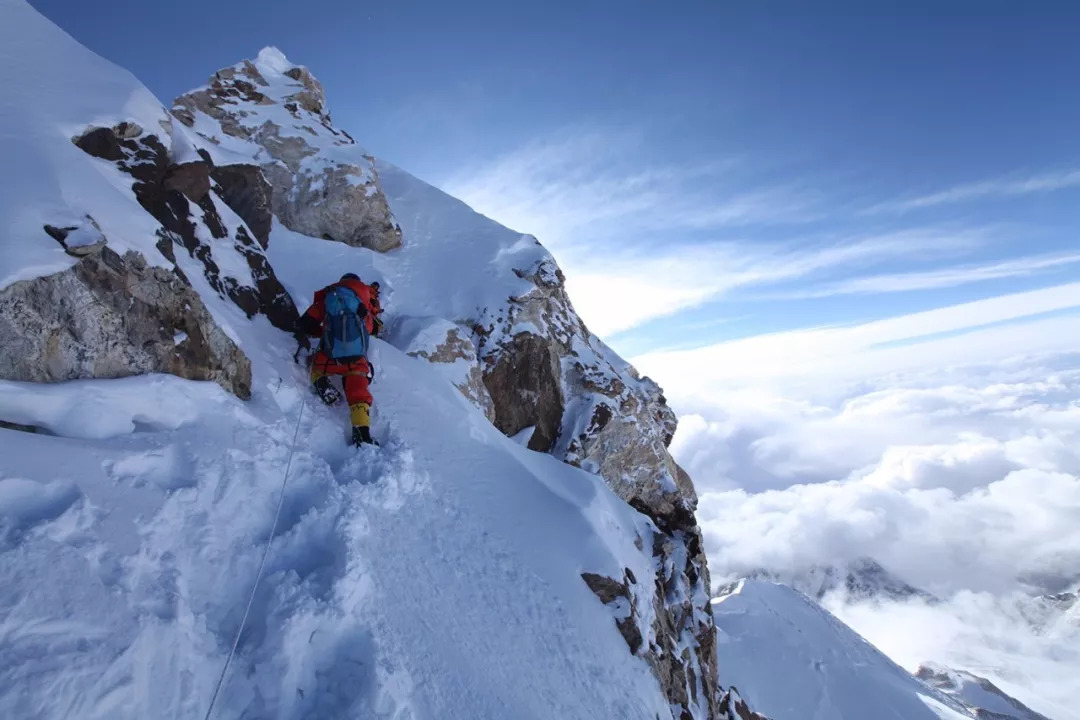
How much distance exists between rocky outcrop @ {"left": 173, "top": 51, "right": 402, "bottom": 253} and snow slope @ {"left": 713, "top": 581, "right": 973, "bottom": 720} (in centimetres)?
4739

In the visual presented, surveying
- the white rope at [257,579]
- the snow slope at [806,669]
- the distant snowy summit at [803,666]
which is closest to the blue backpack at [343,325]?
the white rope at [257,579]

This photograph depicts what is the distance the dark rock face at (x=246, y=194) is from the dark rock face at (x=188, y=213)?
11.0 feet

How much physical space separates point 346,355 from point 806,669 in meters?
61.5

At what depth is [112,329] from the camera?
6.75m

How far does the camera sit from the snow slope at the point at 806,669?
156 feet

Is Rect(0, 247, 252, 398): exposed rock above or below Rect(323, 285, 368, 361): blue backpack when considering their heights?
below

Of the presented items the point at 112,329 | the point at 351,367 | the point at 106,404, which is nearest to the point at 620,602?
the point at 351,367

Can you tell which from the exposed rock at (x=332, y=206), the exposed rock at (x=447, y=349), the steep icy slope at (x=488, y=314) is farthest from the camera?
the exposed rock at (x=332, y=206)

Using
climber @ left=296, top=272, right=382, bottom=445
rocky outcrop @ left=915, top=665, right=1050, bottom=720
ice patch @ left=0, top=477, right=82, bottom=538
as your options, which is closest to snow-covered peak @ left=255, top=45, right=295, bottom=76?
climber @ left=296, top=272, right=382, bottom=445

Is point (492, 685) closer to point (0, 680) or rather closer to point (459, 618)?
point (459, 618)

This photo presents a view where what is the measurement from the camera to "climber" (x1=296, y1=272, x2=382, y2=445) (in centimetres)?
891

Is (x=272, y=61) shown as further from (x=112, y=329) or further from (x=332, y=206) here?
(x=112, y=329)

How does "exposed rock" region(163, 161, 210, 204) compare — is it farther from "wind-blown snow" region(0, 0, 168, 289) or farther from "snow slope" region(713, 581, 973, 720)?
"snow slope" region(713, 581, 973, 720)

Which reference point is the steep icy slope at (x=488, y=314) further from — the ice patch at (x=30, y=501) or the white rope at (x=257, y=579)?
the ice patch at (x=30, y=501)
